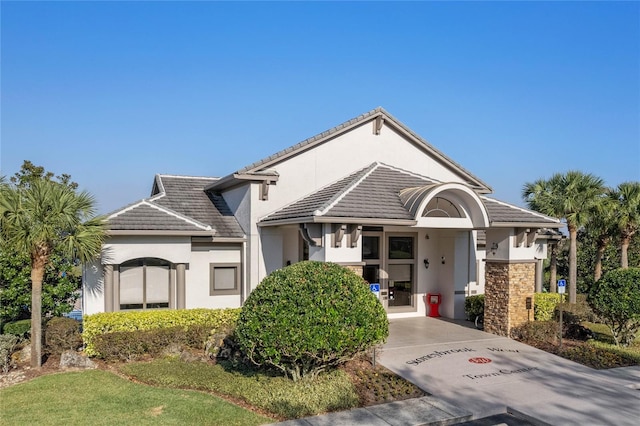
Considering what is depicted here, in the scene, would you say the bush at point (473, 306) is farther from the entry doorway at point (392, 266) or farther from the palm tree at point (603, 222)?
the palm tree at point (603, 222)

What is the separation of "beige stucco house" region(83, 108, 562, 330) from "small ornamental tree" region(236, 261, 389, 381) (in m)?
2.94

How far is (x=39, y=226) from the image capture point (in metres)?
11.7

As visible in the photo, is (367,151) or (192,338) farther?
(367,151)

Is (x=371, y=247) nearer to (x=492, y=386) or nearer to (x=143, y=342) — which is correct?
(x=492, y=386)

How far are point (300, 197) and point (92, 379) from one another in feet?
27.4

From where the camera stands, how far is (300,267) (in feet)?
33.7

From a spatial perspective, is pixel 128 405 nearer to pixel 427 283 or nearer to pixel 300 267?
pixel 300 267

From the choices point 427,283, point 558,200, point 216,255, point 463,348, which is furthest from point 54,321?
point 558,200

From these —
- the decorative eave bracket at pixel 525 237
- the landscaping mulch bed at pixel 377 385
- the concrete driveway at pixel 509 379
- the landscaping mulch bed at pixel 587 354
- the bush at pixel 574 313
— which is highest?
the decorative eave bracket at pixel 525 237

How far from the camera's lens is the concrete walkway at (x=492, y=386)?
29.0 ft

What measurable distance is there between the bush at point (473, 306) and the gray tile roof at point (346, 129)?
4.68 m

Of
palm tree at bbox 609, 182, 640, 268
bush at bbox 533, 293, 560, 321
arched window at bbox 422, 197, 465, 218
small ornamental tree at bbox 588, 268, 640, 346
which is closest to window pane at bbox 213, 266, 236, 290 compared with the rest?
arched window at bbox 422, 197, 465, 218

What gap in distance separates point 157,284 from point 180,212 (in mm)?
3087

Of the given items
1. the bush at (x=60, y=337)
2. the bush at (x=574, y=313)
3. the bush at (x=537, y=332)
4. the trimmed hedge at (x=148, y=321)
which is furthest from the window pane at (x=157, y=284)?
the bush at (x=574, y=313)
